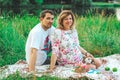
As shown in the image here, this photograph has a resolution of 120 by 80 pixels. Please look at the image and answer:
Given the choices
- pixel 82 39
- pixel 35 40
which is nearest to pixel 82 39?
pixel 82 39

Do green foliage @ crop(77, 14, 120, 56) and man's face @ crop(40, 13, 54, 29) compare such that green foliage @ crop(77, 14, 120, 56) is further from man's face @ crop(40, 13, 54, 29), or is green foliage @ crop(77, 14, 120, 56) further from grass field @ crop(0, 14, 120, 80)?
man's face @ crop(40, 13, 54, 29)

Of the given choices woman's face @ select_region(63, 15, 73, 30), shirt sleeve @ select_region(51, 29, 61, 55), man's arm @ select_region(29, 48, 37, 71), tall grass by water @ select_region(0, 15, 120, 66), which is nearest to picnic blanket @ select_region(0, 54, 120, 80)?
man's arm @ select_region(29, 48, 37, 71)

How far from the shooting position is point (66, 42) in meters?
5.74

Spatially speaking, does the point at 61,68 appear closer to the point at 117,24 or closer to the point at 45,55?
the point at 45,55

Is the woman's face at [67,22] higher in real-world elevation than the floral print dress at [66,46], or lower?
higher

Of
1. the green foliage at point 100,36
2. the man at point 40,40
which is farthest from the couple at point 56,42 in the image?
the green foliage at point 100,36

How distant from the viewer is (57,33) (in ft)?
18.6

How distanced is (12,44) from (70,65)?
1.69 metres

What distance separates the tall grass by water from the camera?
704 centimetres

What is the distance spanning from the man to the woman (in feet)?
0.42

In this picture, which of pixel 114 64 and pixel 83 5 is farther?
pixel 83 5

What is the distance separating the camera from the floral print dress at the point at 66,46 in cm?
568

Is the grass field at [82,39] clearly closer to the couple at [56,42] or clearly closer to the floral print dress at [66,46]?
the couple at [56,42]

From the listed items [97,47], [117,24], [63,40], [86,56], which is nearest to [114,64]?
[86,56]
